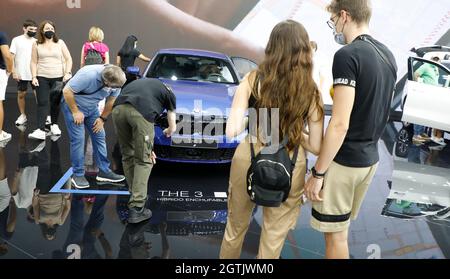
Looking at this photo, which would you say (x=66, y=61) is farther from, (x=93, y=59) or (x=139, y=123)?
(x=139, y=123)

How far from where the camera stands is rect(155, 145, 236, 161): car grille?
4668mm

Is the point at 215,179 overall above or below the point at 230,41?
below

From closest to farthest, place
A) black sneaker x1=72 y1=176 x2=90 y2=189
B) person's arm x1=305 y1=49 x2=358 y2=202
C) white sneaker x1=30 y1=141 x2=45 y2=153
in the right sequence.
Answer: person's arm x1=305 y1=49 x2=358 y2=202 < black sneaker x1=72 y1=176 x2=90 y2=189 < white sneaker x1=30 y1=141 x2=45 y2=153

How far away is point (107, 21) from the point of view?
9547 mm

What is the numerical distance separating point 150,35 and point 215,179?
A: 18.9 feet

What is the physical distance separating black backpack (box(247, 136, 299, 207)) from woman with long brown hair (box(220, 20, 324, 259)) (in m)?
0.07

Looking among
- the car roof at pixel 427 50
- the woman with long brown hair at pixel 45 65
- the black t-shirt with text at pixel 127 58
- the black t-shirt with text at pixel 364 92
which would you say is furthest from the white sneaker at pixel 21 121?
the car roof at pixel 427 50

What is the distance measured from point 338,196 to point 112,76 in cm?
224

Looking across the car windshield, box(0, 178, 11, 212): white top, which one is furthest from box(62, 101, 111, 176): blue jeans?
the car windshield

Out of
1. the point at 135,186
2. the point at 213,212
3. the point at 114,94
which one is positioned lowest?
the point at 213,212

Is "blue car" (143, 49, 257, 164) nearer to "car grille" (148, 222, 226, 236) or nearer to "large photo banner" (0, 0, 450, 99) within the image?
"car grille" (148, 222, 226, 236)
